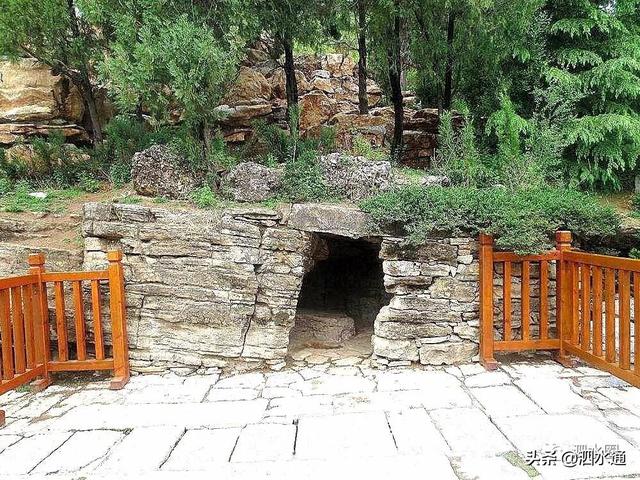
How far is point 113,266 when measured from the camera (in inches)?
178

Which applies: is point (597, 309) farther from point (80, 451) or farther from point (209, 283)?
point (80, 451)

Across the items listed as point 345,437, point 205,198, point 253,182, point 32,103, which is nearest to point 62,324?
point 205,198

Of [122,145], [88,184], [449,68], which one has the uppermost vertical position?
[449,68]

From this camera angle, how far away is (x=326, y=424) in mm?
3453

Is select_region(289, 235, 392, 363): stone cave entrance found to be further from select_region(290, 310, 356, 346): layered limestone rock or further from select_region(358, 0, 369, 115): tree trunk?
select_region(358, 0, 369, 115): tree trunk

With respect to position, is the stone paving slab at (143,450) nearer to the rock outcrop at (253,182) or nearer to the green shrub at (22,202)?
the rock outcrop at (253,182)

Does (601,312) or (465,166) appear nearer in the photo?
(601,312)

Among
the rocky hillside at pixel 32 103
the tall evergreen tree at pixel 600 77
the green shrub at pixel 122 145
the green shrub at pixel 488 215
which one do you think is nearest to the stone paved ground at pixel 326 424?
the green shrub at pixel 488 215

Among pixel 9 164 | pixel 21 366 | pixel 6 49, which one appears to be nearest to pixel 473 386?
pixel 21 366

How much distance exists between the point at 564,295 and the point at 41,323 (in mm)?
5239

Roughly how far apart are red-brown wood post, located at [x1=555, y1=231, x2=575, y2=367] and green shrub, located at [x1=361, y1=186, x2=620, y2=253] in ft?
0.45

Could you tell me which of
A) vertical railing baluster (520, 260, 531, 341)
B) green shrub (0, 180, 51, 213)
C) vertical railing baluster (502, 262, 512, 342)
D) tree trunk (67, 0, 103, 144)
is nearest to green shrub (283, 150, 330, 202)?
vertical railing baluster (502, 262, 512, 342)

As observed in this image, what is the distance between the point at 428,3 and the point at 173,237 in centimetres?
490

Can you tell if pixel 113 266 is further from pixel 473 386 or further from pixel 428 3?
pixel 428 3
